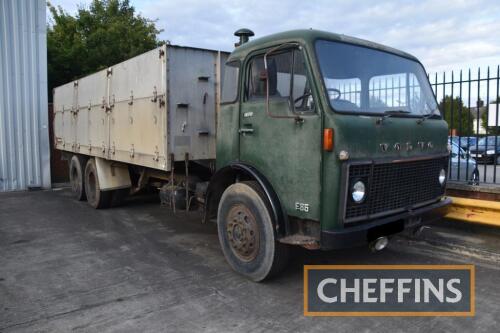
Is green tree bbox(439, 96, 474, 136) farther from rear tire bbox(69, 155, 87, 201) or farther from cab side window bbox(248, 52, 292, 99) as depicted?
rear tire bbox(69, 155, 87, 201)

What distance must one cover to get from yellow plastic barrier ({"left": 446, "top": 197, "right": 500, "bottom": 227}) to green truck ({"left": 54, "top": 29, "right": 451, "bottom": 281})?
1.31m

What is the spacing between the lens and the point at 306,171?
370cm

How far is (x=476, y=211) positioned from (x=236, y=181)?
330cm

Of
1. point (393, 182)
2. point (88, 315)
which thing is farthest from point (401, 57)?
point (88, 315)

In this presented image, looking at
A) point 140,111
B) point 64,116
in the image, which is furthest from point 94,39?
point 140,111

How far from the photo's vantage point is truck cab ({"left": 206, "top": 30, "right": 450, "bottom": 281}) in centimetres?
358

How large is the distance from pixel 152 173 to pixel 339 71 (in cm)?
391

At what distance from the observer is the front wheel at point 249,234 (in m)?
4.01

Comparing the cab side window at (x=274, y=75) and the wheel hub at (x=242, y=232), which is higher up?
the cab side window at (x=274, y=75)

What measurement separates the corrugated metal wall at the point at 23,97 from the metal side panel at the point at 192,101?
7517 mm

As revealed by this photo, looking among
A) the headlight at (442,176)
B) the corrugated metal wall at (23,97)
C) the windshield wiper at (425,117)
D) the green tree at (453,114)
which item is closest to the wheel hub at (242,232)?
the windshield wiper at (425,117)

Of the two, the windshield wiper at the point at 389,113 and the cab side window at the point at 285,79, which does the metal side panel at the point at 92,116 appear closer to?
the cab side window at the point at 285,79

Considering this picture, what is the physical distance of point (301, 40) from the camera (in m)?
3.76

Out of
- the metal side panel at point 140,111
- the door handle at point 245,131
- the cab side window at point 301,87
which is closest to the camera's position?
the cab side window at point 301,87
